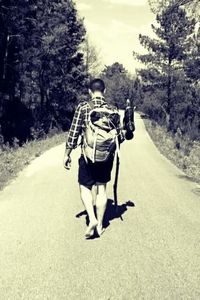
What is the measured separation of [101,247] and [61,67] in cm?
3033

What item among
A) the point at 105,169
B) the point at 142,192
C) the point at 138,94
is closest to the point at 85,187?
the point at 105,169

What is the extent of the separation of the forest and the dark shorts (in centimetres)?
722

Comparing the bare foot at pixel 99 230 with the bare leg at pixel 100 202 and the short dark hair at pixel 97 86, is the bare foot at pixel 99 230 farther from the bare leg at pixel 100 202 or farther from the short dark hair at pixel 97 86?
the short dark hair at pixel 97 86

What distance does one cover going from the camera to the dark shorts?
5865mm

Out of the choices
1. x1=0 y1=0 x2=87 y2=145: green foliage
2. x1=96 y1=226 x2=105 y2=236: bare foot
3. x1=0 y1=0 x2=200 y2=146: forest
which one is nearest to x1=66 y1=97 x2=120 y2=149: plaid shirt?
x1=96 y1=226 x2=105 y2=236: bare foot

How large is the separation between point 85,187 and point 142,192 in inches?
135

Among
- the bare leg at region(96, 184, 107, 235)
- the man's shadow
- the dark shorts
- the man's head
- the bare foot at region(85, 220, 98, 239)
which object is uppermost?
the man's head

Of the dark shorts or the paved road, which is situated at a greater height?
the dark shorts

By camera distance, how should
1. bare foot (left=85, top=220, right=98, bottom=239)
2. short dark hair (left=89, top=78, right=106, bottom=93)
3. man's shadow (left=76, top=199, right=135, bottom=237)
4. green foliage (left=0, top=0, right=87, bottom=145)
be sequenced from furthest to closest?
green foliage (left=0, top=0, right=87, bottom=145)
man's shadow (left=76, top=199, right=135, bottom=237)
short dark hair (left=89, top=78, right=106, bottom=93)
bare foot (left=85, top=220, right=98, bottom=239)

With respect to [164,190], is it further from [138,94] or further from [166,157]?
[138,94]

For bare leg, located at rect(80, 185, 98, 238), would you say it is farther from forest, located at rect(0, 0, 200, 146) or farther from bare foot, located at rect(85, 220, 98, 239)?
forest, located at rect(0, 0, 200, 146)

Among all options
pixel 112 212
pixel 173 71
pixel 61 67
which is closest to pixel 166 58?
pixel 173 71

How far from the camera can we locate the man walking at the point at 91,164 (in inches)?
227

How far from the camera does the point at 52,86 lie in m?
34.2
